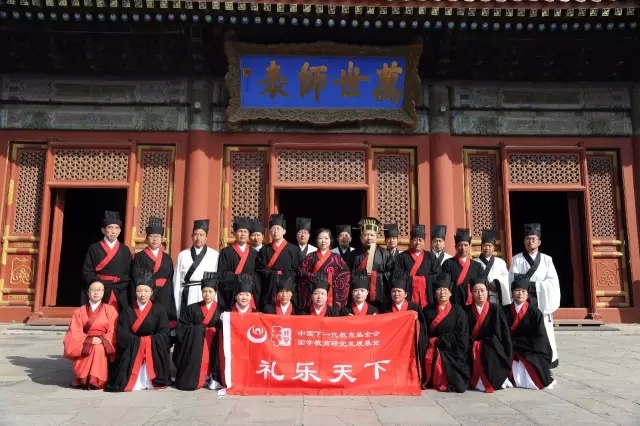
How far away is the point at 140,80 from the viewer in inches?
353

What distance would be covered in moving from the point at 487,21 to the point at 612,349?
196 inches

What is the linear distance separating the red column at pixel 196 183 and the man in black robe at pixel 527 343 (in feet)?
16.8

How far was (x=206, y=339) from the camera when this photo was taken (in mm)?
4914

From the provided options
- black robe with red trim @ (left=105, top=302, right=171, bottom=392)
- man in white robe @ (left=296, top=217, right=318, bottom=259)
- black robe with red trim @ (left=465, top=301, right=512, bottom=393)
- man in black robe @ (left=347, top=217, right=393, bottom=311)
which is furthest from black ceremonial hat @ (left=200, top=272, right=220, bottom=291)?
black robe with red trim @ (left=465, top=301, right=512, bottom=393)

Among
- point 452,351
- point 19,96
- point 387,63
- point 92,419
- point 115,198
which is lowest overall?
point 92,419

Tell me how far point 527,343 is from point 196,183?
18.6 feet

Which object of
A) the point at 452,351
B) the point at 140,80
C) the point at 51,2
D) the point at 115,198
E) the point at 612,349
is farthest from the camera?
the point at 115,198

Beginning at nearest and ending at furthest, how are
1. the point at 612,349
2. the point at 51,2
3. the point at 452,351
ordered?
the point at 452,351 < the point at 612,349 < the point at 51,2

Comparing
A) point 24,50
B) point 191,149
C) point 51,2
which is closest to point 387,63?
point 191,149

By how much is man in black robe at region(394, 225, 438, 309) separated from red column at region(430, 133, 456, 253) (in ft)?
8.22

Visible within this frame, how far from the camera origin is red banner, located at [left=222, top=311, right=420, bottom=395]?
14.8 ft

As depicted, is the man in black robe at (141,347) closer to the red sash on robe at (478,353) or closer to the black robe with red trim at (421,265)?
Result: the black robe with red trim at (421,265)

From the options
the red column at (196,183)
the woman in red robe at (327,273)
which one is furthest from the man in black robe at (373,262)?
the red column at (196,183)

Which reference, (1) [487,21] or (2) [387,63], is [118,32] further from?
(1) [487,21]
